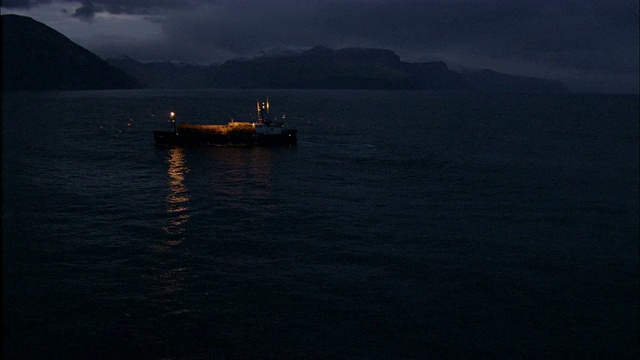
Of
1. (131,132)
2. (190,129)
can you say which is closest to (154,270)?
(190,129)

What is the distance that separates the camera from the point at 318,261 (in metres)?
34.6

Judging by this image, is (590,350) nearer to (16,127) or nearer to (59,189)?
A: (59,189)

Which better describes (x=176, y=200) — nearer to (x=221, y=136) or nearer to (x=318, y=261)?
(x=318, y=261)

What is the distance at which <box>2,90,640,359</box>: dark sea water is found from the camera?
24797 mm

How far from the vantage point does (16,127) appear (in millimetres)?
117812

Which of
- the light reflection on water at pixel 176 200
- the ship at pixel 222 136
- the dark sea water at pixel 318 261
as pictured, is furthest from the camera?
the ship at pixel 222 136

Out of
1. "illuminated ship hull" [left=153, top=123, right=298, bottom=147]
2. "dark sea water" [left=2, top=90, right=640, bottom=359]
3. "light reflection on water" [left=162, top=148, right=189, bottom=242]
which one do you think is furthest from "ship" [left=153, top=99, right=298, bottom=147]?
"dark sea water" [left=2, top=90, right=640, bottom=359]

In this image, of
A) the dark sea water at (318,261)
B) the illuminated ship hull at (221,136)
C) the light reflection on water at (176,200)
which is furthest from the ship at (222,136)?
the dark sea water at (318,261)

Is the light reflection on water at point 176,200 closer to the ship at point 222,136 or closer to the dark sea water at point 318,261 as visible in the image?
the dark sea water at point 318,261

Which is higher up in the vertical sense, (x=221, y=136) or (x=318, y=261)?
(x=221, y=136)

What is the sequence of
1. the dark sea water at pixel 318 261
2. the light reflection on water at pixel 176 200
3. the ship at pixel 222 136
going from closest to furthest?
1. the dark sea water at pixel 318 261
2. the light reflection on water at pixel 176 200
3. the ship at pixel 222 136

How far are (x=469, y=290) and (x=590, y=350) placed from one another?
24.7 ft

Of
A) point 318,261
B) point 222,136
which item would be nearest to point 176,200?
point 318,261

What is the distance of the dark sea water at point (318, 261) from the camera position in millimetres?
24797
